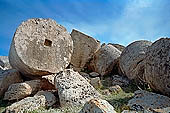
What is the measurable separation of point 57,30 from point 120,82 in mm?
3457

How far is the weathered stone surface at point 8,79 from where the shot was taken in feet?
19.3

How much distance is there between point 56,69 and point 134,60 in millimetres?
3459

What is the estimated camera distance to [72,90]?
4.78 m

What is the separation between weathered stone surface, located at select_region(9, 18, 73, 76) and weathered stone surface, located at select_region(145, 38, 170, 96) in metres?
3.19

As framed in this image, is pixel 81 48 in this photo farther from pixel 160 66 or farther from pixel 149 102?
pixel 149 102

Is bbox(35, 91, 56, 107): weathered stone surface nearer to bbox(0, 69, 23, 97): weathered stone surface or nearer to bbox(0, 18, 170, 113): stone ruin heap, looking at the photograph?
bbox(0, 18, 170, 113): stone ruin heap

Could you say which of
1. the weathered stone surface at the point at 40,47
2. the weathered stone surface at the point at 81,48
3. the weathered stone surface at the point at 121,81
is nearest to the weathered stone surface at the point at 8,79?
the weathered stone surface at the point at 40,47

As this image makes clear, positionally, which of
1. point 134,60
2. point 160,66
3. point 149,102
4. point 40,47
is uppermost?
point 40,47

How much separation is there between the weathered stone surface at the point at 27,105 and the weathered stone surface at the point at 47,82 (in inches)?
43.6

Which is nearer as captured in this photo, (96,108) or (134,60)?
(96,108)

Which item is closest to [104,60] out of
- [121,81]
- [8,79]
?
[121,81]

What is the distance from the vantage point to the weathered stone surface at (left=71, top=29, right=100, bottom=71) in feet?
29.9

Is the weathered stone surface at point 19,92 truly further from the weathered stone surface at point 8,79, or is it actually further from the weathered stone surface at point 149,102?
the weathered stone surface at point 149,102

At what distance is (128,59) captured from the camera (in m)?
7.67
